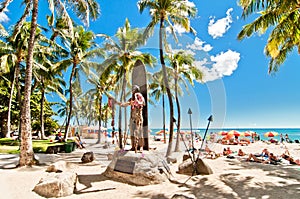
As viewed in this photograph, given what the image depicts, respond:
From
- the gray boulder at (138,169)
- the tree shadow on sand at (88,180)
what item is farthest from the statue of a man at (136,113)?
the tree shadow on sand at (88,180)

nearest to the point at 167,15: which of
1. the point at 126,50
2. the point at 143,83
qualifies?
the point at 126,50

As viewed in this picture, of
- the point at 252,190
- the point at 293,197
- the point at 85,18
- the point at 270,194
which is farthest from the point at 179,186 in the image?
the point at 85,18

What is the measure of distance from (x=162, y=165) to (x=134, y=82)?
142 inches

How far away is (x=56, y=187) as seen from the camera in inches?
238

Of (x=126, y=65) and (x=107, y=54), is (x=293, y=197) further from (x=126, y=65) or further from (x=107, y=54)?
(x=107, y=54)

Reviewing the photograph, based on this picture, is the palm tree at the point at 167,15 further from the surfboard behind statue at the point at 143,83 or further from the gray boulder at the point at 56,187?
the gray boulder at the point at 56,187

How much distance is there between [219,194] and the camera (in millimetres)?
6520

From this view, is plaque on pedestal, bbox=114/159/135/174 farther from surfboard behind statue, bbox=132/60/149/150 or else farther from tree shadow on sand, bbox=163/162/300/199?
tree shadow on sand, bbox=163/162/300/199

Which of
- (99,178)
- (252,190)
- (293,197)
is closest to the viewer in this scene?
(293,197)

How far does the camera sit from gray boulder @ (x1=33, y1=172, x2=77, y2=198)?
236 inches

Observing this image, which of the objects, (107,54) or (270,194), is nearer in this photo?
(270,194)

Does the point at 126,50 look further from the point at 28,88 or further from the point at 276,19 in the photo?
the point at 276,19

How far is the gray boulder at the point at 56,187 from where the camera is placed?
5987 millimetres

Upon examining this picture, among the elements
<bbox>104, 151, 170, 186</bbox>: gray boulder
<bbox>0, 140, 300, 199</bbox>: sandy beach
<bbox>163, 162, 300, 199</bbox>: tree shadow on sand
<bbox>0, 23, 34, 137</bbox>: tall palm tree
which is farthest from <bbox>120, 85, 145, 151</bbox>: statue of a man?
<bbox>0, 23, 34, 137</bbox>: tall palm tree
